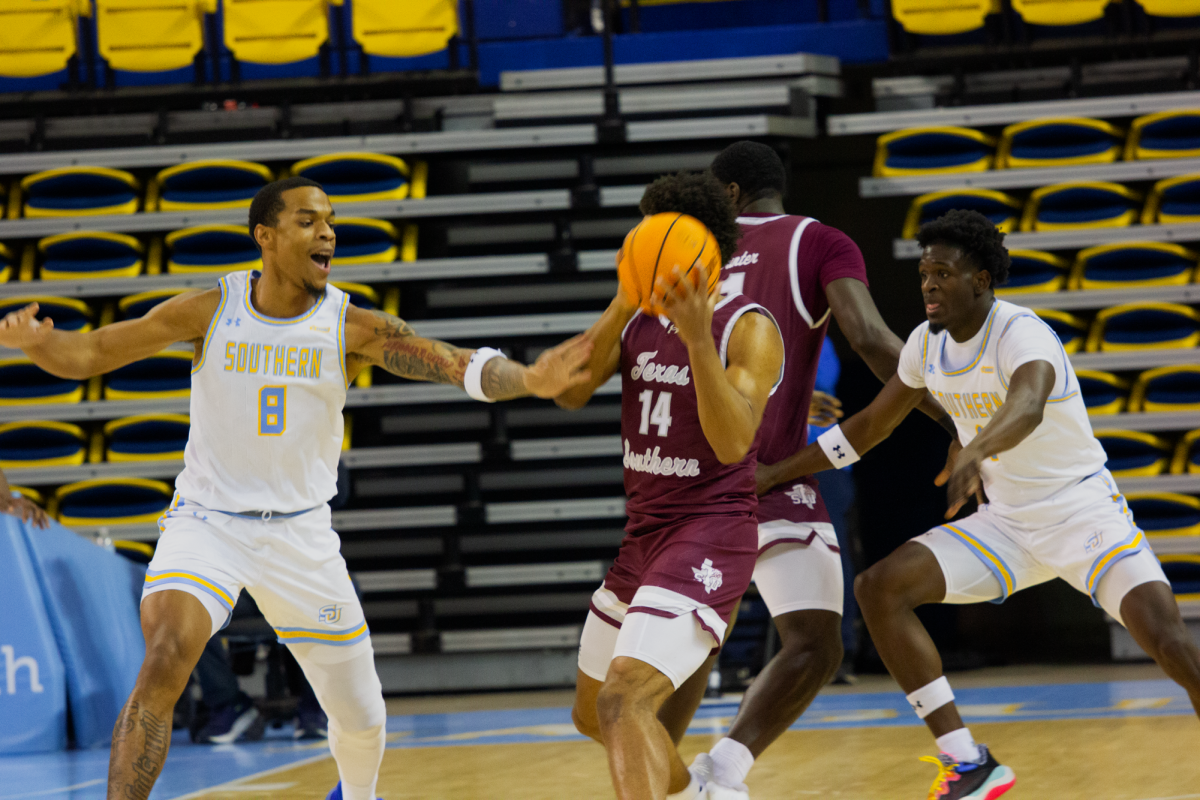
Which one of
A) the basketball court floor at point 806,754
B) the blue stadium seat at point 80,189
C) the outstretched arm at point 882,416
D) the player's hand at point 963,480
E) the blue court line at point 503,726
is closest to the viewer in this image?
the player's hand at point 963,480

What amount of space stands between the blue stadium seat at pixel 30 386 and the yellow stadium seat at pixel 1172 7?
7987 mm

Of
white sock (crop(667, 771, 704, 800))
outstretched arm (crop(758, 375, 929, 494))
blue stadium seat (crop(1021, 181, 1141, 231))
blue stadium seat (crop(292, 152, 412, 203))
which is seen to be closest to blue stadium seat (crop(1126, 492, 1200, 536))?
blue stadium seat (crop(1021, 181, 1141, 231))

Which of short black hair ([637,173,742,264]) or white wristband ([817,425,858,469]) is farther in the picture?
white wristband ([817,425,858,469])

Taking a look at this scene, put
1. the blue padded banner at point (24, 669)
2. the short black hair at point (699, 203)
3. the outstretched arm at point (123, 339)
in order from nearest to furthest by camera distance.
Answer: the short black hair at point (699, 203)
the outstretched arm at point (123, 339)
the blue padded banner at point (24, 669)

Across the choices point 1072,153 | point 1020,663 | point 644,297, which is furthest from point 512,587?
point 644,297

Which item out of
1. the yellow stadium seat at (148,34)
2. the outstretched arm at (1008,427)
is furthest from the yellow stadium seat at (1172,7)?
the yellow stadium seat at (148,34)

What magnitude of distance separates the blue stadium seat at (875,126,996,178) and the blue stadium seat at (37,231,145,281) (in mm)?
5391

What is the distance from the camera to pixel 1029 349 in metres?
4.33

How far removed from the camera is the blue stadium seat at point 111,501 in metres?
9.16

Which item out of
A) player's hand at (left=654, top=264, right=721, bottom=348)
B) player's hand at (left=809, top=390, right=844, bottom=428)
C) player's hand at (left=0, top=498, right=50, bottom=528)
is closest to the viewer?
player's hand at (left=654, top=264, right=721, bottom=348)

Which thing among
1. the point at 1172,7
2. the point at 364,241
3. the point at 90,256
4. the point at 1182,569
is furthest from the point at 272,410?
the point at 1172,7

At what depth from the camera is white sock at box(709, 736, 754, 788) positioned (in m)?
4.05

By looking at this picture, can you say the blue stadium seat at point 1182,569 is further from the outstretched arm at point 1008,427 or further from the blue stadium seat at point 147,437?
the blue stadium seat at point 147,437

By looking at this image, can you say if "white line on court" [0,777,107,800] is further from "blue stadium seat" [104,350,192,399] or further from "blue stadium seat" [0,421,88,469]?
"blue stadium seat" [104,350,192,399]
